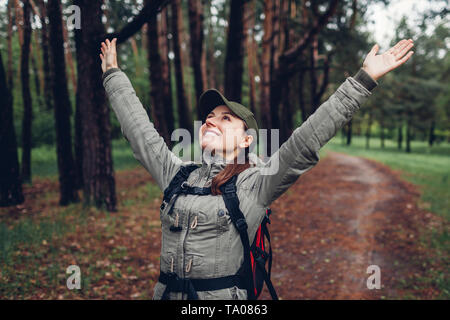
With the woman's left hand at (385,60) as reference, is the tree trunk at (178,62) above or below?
above

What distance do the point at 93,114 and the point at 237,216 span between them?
6.40m

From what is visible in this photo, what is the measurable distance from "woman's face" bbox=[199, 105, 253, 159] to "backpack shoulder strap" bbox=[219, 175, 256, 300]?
0.71 feet

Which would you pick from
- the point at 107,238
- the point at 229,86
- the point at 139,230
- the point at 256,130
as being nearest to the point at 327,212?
the point at 229,86

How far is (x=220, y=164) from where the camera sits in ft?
6.77

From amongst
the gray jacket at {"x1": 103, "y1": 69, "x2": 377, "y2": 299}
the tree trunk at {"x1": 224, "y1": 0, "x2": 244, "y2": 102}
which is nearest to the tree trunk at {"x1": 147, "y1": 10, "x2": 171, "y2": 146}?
the tree trunk at {"x1": 224, "y1": 0, "x2": 244, "y2": 102}

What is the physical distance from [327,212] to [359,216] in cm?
89

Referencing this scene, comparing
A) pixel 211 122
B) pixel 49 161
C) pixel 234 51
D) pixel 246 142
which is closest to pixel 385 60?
pixel 246 142

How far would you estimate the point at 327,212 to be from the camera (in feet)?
33.2

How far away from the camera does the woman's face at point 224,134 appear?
2.08m

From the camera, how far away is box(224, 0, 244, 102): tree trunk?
8.55m

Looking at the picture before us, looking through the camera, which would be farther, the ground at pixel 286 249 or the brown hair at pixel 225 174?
the ground at pixel 286 249

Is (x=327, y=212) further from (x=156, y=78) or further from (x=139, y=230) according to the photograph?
(x=156, y=78)

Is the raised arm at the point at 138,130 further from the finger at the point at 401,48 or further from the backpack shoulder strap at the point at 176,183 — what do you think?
the finger at the point at 401,48
